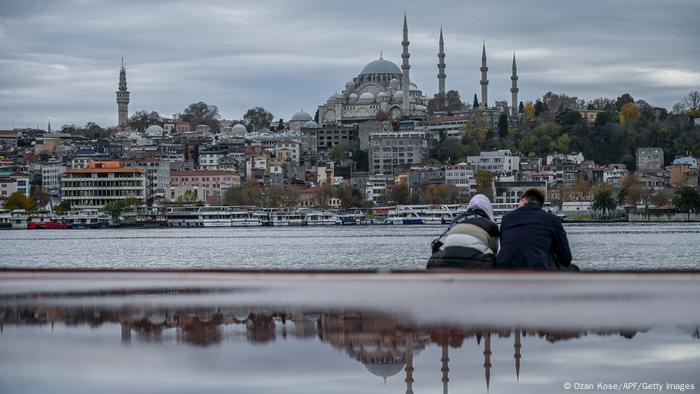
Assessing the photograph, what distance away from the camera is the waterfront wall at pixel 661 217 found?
8792cm

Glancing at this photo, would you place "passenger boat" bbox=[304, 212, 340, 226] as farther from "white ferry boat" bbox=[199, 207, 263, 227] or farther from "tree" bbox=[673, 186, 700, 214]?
"tree" bbox=[673, 186, 700, 214]

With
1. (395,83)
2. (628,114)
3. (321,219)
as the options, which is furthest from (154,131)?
(321,219)

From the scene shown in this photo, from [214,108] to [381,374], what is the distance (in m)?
181

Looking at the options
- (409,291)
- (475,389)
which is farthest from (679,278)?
(475,389)

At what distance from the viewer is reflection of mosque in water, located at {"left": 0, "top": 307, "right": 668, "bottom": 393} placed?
2.72m

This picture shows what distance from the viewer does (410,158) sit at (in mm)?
123125

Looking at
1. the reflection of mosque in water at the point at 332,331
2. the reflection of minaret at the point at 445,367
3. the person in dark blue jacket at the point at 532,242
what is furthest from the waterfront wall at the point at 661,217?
the reflection of minaret at the point at 445,367

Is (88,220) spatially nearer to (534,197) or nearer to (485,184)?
(485,184)

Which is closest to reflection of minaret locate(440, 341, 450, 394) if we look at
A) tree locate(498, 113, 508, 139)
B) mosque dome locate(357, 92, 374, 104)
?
tree locate(498, 113, 508, 139)

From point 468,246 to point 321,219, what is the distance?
276 feet

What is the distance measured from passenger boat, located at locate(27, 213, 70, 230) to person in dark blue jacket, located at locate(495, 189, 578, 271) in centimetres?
8311

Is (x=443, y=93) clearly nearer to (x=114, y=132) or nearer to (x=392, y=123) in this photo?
(x=392, y=123)

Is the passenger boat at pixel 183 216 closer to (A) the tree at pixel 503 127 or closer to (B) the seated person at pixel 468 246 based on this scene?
(A) the tree at pixel 503 127

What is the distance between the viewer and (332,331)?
290 centimetres
